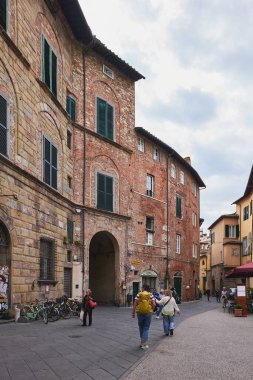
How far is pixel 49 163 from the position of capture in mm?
19766

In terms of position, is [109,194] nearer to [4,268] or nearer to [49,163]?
[49,163]

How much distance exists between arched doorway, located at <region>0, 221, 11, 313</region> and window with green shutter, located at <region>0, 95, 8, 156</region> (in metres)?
2.41

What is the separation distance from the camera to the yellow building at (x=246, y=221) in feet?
145

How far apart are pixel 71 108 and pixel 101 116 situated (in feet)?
9.23

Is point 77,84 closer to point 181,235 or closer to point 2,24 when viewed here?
point 2,24

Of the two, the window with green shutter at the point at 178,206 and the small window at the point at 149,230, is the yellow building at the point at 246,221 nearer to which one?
the window with green shutter at the point at 178,206

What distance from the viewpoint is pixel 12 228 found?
15.7 metres

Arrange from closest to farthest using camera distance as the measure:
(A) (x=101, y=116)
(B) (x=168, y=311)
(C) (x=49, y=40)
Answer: (B) (x=168, y=311) → (C) (x=49, y=40) → (A) (x=101, y=116)

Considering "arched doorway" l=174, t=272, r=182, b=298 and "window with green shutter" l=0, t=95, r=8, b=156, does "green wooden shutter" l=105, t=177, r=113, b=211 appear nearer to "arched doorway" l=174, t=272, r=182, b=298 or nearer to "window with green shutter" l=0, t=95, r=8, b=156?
"arched doorway" l=174, t=272, r=182, b=298

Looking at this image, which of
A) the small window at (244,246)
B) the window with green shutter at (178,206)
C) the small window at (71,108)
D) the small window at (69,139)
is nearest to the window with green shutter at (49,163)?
the small window at (69,139)

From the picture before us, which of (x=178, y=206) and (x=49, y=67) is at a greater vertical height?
(x=49, y=67)

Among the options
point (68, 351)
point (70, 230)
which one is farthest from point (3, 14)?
point (70, 230)

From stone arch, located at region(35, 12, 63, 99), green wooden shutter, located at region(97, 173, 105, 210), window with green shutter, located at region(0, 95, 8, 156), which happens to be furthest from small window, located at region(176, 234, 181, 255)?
window with green shutter, located at region(0, 95, 8, 156)

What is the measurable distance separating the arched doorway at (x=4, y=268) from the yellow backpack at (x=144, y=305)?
545cm
